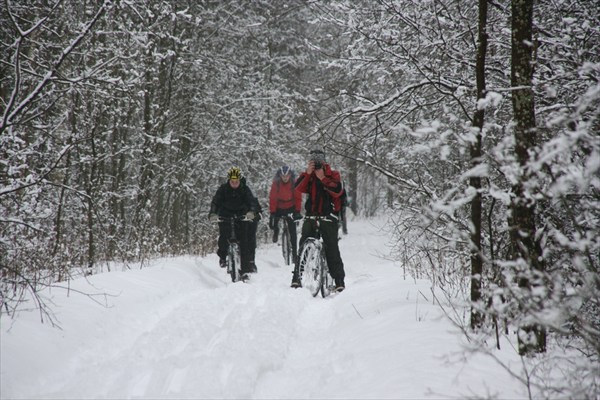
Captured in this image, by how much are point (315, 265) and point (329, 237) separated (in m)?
0.54

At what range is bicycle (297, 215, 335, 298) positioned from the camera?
7449 mm

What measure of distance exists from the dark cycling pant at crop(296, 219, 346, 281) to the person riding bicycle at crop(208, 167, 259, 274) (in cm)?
181

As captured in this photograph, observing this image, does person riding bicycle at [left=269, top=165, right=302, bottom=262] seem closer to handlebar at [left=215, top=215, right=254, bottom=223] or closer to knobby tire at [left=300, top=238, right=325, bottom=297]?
handlebar at [left=215, top=215, right=254, bottom=223]

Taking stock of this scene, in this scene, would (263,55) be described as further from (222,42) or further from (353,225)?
(353,225)

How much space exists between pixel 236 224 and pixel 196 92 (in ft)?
27.8

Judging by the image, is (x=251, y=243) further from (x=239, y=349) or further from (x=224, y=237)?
(x=239, y=349)

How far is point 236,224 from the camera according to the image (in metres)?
9.45

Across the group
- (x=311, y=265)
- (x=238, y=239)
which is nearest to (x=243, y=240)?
(x=238, y=239)

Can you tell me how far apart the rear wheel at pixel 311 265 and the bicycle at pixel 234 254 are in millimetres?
1847

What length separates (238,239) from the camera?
9.39 metres

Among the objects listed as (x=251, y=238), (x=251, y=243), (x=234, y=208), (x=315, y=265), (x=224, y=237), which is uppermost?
(x=234, y=208)

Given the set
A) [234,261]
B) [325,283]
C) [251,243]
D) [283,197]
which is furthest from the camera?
[283,197]

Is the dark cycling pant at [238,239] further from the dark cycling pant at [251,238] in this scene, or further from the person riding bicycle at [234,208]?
the dark cycling pant at [251,238]

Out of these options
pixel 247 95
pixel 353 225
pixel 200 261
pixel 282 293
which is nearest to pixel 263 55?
pixel 247 95
